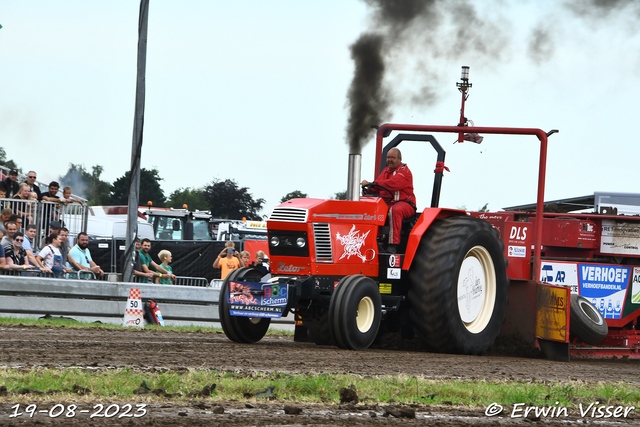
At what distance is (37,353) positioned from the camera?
21.8 ft

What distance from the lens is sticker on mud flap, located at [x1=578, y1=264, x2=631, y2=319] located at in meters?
10.7

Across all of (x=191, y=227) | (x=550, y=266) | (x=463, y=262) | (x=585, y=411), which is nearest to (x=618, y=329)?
(x=550, y=266)

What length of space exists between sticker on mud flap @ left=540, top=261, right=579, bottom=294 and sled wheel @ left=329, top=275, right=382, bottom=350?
3.07 metres

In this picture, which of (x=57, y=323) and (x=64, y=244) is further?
→ (x=64, y=244)

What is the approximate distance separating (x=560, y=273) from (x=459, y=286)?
2163 millimetres

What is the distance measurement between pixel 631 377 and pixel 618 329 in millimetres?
3473

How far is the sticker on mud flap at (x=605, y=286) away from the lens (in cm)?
1070

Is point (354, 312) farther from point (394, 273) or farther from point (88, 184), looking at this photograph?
point (88, 184)

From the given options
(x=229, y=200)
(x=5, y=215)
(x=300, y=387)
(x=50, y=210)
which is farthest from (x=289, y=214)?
(x=229, y=200)

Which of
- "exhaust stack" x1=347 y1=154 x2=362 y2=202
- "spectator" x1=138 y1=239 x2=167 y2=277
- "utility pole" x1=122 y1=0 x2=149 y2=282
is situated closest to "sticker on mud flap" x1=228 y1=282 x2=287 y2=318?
"exhaust stack" x1=347 y1=154 x2=362 y2=202

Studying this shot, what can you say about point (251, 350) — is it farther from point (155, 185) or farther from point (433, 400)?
point (155, 185)

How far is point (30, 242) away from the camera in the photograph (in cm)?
1366

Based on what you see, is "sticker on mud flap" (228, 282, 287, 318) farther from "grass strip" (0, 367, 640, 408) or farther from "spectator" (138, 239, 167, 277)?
"spectator" (138, 239, 167, 277)

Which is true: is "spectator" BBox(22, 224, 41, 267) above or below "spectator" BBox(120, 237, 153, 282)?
above
